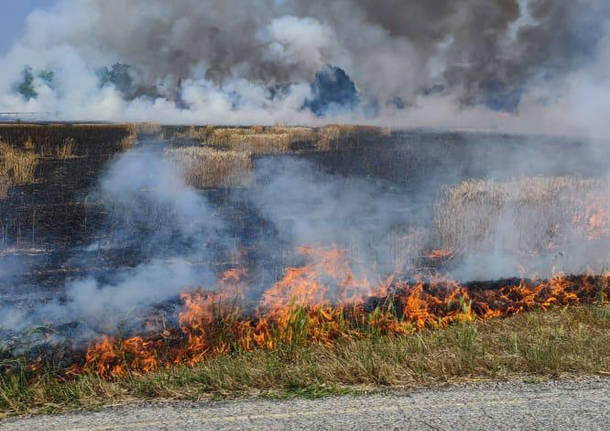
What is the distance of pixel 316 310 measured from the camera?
838cm

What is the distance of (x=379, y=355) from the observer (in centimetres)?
586

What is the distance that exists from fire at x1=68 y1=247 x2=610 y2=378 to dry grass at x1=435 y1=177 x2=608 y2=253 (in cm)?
219

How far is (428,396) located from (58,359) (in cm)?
429

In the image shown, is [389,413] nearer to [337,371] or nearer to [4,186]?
[337,371]

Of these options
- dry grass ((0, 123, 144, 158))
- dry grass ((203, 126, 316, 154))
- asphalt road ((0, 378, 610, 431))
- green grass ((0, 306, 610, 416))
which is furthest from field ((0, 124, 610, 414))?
dry grass ((203, 126, 316, 154))

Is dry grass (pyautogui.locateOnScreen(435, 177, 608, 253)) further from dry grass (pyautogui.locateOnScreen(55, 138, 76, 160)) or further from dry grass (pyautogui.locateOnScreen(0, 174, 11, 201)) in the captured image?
dry grass (pyautogui.locateOnScreen(55, 138, 76, 160))

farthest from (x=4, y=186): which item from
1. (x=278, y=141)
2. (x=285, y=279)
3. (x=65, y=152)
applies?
(x=278, y=141)

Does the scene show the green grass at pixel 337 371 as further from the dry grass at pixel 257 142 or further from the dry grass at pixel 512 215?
the dry grass at pixel 257 142

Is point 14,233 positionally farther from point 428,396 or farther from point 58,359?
point 428,396

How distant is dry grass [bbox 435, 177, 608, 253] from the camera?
1259 centimetres

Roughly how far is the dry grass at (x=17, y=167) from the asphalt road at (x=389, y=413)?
17.4 metres

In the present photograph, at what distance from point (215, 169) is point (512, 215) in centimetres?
1088

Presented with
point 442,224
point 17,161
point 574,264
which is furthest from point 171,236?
point 17,161

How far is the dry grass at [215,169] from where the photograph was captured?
66.7ft
